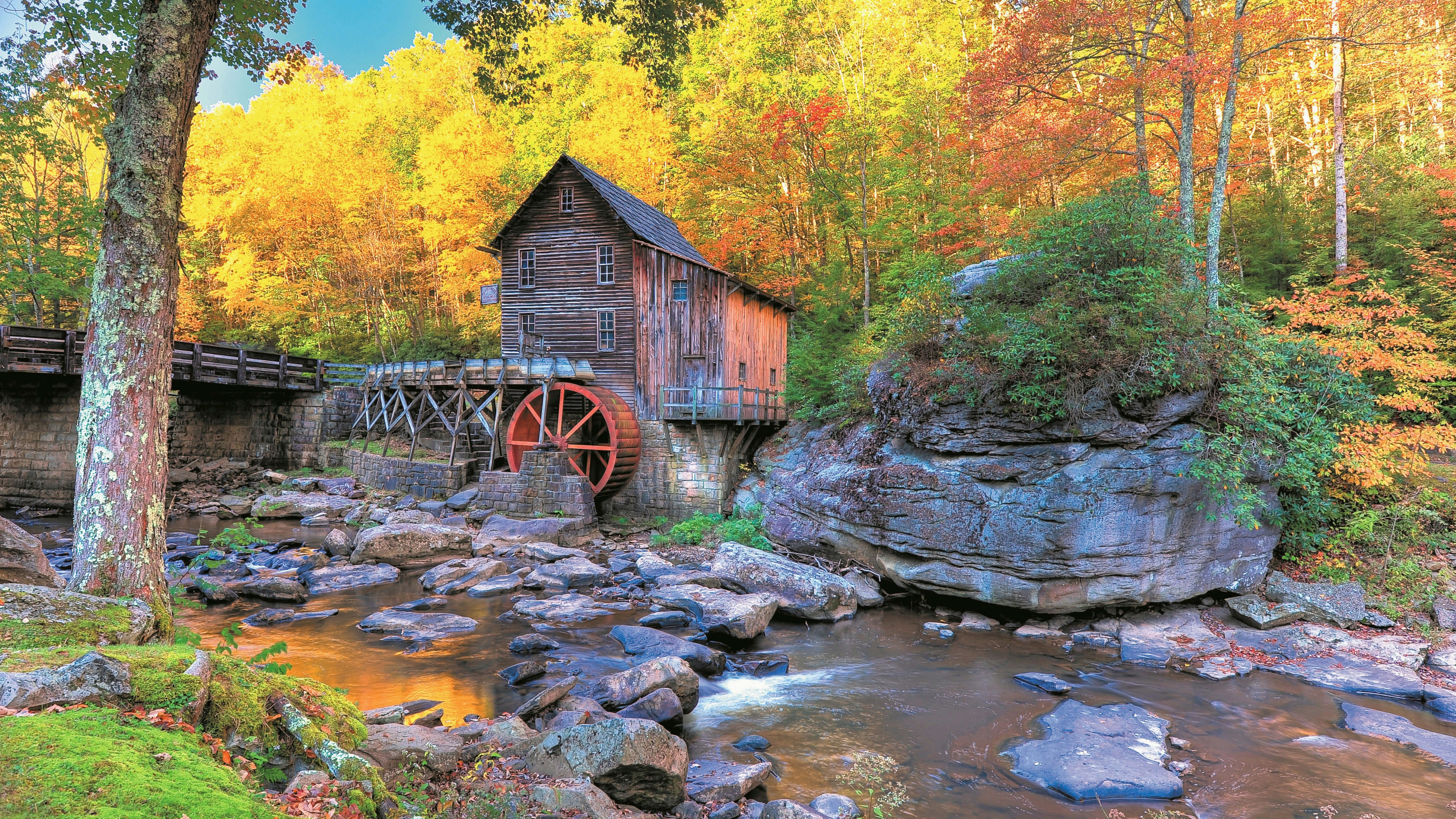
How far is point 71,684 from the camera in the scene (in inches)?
103

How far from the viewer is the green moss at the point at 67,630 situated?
3.11 m

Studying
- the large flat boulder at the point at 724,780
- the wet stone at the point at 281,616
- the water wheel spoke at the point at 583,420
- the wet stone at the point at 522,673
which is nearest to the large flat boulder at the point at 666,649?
the wet stone at the point at 522,673

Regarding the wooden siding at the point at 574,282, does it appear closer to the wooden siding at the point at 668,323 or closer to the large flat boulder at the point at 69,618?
the wooden siding at the point at 668,323

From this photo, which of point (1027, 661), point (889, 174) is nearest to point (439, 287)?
point (889, 174)

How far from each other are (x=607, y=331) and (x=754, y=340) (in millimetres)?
4740

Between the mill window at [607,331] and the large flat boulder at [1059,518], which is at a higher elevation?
the mill window at [607,331]

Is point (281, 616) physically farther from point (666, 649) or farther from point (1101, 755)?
point (1101, 755)

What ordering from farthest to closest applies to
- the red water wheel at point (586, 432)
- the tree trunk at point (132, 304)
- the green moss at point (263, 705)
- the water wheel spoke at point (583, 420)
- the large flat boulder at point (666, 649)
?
the water wheel spoke at point (583, 420) < the red water wheel at point (586, 432) < the large flat boulder at point (666, 649) < the tree trunk at point (132, 304) < the green moss at point (263, 705)

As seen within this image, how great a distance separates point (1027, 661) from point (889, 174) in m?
14.7

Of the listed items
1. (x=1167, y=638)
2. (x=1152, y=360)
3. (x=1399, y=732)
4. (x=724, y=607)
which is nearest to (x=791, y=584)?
(x=724, y=607)

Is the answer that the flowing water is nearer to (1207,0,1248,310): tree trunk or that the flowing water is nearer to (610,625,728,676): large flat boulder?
(610,625,728,676): large flat boulder

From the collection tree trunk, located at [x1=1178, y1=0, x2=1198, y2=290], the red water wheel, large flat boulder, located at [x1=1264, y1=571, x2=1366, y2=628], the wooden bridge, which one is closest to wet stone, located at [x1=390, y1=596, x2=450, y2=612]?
the red water wheel

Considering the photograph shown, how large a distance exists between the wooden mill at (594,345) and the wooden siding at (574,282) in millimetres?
30

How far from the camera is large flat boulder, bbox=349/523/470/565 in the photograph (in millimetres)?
12031
